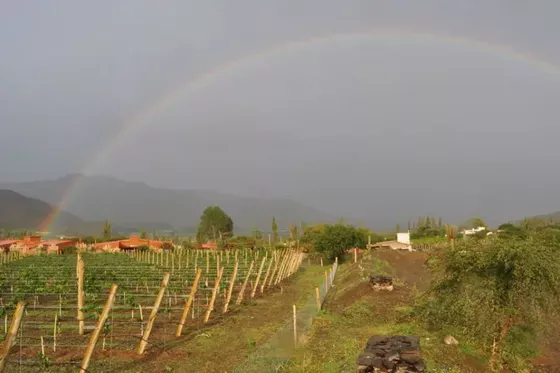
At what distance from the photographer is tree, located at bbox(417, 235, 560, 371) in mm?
12703

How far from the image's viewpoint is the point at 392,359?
1048 centimetres

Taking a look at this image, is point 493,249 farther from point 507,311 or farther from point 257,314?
point 257,314

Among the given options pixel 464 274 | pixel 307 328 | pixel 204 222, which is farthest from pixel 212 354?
pixel 204 222

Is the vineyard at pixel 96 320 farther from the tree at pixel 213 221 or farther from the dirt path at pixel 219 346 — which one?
the tree at pixel 213 221

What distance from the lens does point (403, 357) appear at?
34.7 feet

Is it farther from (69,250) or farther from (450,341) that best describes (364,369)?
(69,250)

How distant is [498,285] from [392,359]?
4.85 metres

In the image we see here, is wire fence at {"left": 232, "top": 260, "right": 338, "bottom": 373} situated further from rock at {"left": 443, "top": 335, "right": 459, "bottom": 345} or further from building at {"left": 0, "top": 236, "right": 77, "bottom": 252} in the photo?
building at {"left": 0, "top": 236, "right": 77, "bottom": 252}

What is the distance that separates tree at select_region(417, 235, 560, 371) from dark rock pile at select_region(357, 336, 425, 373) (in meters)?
3.33

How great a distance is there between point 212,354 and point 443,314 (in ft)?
24.5

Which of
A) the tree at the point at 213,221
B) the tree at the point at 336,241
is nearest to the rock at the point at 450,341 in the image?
the tree at the point at 336,241

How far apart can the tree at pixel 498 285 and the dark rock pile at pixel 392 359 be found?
131 inches

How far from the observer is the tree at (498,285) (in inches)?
500

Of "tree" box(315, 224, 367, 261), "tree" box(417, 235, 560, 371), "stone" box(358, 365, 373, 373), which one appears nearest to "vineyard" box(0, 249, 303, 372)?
"stone" box(358, 365, 373, 373)
